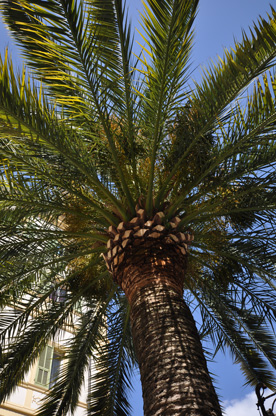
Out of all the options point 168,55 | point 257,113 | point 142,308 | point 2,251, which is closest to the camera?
point 142,308

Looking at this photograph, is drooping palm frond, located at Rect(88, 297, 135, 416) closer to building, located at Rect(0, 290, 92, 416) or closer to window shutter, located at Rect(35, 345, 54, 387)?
building, located at Rect(0, 290, 92, 416)

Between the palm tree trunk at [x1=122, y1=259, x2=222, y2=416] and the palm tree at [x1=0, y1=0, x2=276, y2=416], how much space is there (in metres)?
0.02

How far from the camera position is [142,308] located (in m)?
5.30

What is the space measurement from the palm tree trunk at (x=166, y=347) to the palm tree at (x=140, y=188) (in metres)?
0.02

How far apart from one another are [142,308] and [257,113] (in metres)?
2.95

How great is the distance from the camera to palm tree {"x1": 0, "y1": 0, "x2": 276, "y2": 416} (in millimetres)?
5352

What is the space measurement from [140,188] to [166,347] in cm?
316

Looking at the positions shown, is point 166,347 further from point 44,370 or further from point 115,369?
point 44,370

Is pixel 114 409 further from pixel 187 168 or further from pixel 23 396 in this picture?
pixel 23 396

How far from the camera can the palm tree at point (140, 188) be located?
17.6 feet

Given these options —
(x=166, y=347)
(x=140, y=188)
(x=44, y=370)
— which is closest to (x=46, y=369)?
(x=44, y=370)

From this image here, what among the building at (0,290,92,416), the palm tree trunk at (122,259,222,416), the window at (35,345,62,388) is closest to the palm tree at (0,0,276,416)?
the palm tree trunk at (122,259,222,416)

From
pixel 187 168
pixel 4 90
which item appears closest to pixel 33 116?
pixel 4 90

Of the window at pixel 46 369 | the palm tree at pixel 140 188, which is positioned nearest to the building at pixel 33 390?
the window at pixel 46 369
